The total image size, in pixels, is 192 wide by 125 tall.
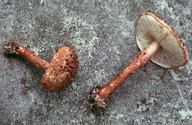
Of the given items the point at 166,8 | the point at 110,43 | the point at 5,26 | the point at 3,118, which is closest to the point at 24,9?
the point at 5,26

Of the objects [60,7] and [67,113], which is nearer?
[67,113]

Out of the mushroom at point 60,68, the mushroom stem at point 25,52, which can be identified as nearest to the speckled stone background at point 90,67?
the mushroom stem at point 25,52

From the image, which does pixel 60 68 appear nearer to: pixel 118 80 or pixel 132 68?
pixel 118 80

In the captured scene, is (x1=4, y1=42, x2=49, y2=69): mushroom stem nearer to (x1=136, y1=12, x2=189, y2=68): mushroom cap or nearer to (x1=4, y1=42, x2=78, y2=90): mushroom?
(x1=4, y1=42, x2=78, y2=90): mushroom

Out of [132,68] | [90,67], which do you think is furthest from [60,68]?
A: [132,68]

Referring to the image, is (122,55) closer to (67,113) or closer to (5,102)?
(67,113)

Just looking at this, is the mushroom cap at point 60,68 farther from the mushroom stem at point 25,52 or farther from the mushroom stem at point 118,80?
the mushroom stem at point 118,80

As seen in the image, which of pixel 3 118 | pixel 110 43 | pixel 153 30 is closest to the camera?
pixel 153 30
